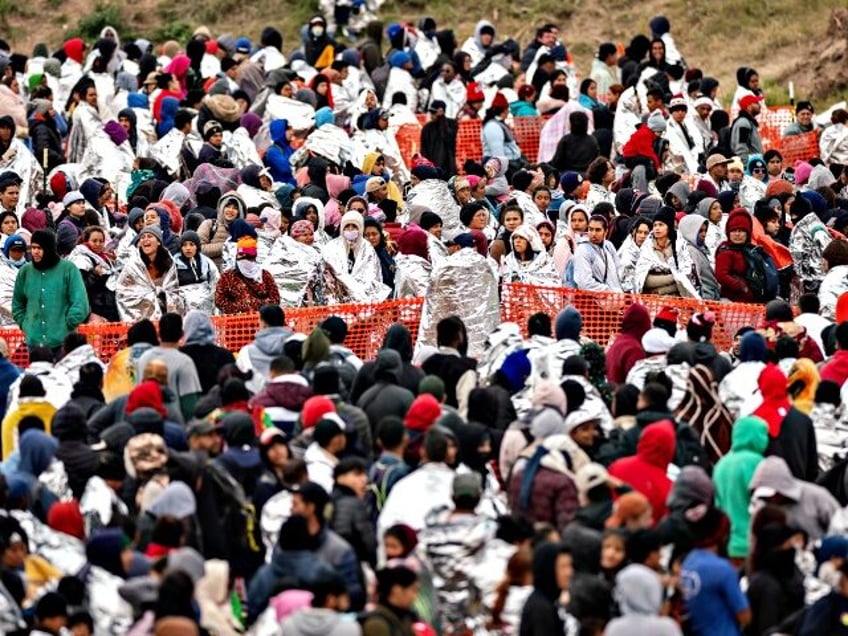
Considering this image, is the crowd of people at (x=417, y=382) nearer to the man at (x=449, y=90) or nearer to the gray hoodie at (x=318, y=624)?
the gray hoodie at (x=318, y=624)

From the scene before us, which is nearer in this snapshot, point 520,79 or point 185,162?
point 185,162

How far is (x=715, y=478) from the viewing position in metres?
18.7

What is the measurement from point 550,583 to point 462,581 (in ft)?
2.89

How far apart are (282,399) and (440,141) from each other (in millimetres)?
13926

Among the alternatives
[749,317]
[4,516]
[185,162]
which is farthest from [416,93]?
[4,516]

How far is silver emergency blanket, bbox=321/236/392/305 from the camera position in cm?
2597

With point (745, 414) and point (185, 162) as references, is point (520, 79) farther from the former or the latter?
point (745, 414)

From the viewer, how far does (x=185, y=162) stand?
32.0 metres

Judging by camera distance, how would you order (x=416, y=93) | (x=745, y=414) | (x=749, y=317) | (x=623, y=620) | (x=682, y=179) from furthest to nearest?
(x=416, y=93) < (x=682, y=179) < (x=749, y=317) < (x=745, y=414) < (x=623, y=620)

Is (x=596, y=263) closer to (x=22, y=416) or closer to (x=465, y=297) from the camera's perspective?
(x=465, y=297)

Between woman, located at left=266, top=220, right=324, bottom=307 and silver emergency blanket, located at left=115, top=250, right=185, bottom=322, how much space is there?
115 cm

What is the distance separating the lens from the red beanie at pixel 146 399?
19719mm

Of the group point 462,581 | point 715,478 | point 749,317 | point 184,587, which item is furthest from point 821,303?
point 184,587

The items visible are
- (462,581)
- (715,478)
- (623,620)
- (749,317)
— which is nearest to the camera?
(623,620)
